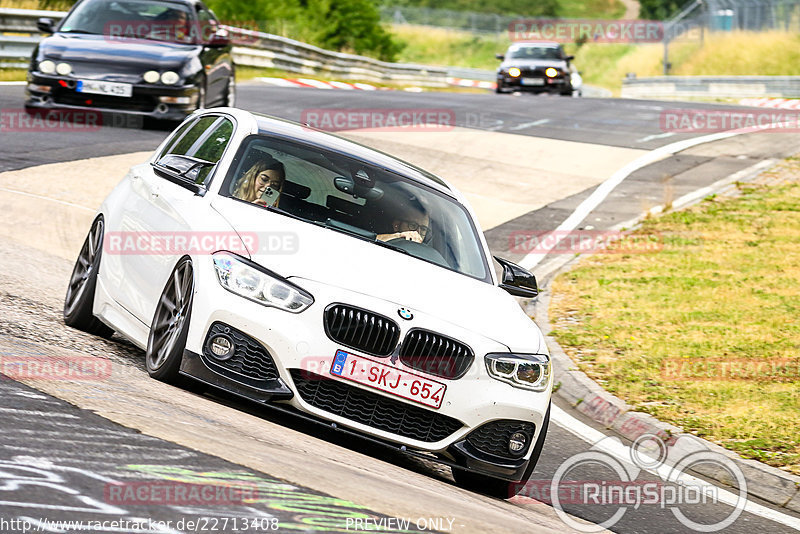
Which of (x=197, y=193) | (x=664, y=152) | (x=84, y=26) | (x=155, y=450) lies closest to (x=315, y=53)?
(x=664, y=152)

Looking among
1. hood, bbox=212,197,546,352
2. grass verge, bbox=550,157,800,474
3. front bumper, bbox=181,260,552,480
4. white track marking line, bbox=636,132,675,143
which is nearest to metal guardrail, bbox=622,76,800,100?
white track marking line, bbox=636,132,675,143

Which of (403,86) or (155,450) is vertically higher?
(155,450)

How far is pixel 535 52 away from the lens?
36969mm

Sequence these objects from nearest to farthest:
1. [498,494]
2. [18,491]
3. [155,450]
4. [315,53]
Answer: [18,491]
[155,450]
[498,494]
[315,53]

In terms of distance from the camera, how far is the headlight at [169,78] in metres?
16.4

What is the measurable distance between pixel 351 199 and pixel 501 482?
191 centimetres

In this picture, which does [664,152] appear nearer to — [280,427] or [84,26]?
[84,26]

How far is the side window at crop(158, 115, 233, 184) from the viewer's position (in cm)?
725

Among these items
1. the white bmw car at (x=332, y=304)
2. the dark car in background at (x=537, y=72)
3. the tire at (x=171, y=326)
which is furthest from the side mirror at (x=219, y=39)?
the dark car in background at (x=537, y=72)

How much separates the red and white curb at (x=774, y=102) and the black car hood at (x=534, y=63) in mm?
5363

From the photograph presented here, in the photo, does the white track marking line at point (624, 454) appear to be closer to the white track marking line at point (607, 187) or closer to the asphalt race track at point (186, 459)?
the asphalt race track at point (186, 459)

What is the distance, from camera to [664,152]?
21.2 m

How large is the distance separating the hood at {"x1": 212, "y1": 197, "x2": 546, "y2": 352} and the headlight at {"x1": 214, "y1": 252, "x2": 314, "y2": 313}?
0.23 feet

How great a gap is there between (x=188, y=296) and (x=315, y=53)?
31774mm
